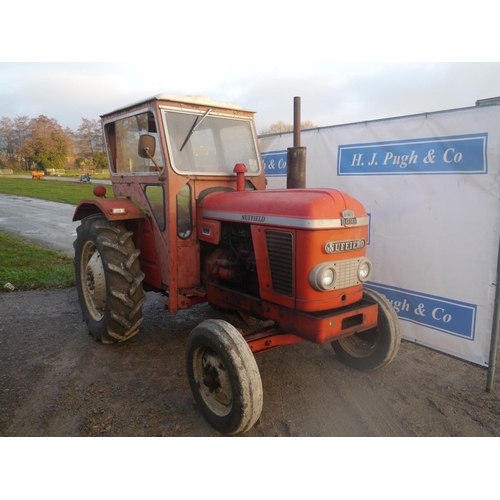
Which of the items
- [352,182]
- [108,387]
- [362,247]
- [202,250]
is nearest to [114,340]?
[108,387]

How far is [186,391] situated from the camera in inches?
133

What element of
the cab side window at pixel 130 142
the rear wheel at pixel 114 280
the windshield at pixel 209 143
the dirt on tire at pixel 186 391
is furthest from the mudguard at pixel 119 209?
the dirt on tire at pixel 186 391

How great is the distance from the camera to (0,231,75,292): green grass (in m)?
6.16

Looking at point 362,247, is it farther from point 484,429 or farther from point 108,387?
point 108,387

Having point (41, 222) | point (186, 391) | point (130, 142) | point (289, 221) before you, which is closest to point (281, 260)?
point (289, 221)

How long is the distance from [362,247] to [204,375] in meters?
1.57

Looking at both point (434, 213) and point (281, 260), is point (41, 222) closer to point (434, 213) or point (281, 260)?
point (281, 260)

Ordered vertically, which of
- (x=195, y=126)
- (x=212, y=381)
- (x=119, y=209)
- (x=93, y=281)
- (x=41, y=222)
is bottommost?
(x=212, y=381)

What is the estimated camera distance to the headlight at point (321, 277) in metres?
2.83

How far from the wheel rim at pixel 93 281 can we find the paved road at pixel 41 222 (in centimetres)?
386

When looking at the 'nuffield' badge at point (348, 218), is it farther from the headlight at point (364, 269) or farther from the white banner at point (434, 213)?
the white banner at point (434, 213)

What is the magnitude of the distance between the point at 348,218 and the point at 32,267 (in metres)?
6.08

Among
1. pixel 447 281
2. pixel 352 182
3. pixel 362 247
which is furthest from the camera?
pixel 352 182

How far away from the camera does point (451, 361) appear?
3982mm
